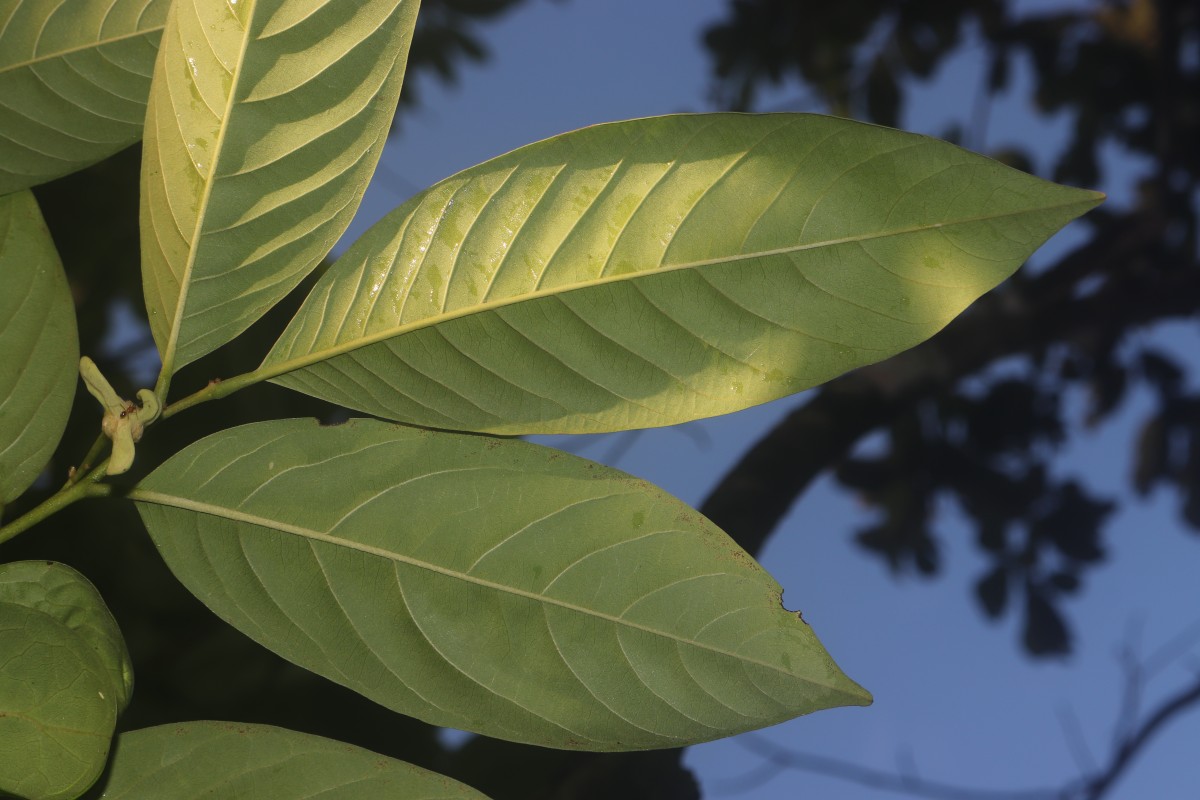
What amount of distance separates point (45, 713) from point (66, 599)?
0.07 meters

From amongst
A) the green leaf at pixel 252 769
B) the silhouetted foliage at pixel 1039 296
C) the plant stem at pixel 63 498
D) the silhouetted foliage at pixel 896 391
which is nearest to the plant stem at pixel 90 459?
the plant stem at pixel 63 498

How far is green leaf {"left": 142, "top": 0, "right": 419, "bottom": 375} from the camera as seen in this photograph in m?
0.36

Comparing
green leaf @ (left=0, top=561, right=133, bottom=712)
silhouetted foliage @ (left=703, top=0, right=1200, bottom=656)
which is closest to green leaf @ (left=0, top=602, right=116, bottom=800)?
green leaf @ (left=0, top=561, right=133, bottom=712)

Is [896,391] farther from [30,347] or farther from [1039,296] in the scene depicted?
[30,347]

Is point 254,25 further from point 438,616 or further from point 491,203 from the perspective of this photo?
point 438,616

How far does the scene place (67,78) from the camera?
0.46 metres

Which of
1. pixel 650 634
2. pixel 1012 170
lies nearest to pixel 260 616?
pixel 650 634

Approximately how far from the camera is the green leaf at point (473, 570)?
404mm

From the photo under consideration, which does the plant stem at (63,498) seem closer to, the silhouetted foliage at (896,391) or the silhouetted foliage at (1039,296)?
the silhouetted foliage at (896,391)

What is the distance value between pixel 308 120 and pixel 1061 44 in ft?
4.26

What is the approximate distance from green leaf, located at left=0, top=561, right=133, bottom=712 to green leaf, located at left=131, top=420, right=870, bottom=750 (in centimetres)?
4

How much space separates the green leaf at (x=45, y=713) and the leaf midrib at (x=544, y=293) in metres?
0.13

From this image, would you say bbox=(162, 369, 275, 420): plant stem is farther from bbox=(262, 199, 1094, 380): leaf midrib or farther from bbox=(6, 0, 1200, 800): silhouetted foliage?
bbox=(6, 0, 1200, 800): silhouetted foliage

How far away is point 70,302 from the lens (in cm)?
45
